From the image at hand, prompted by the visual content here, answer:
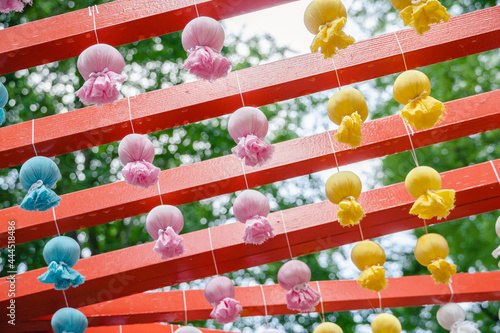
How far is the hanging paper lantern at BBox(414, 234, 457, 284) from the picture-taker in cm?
346

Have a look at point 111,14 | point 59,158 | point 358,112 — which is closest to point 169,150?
point 59,158

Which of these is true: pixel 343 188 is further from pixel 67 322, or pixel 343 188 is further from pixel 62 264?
pixel 67 322

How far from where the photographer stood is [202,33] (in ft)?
10.2

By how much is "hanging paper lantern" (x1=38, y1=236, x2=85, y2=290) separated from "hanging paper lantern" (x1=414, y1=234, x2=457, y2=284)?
2.10 m

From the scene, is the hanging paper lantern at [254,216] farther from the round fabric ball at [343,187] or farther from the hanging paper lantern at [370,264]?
the hanging paper lantern at [370,264]

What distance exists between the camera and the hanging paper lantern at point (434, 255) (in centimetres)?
346

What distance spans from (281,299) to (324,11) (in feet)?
7.84

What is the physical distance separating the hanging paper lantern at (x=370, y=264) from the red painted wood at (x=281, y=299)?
1032 millimetres

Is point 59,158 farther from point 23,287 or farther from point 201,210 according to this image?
point 23,287

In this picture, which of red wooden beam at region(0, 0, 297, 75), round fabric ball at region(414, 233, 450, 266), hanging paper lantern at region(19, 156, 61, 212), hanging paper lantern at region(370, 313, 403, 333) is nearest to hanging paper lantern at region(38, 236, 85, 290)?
hanging paper lantern at region(19, 156, 61, 212)

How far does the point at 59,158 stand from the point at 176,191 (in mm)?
3815

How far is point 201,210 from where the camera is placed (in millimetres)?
7324

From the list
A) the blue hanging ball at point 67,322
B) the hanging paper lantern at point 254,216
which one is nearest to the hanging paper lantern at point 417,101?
the hanging paper lantern at point 254,216

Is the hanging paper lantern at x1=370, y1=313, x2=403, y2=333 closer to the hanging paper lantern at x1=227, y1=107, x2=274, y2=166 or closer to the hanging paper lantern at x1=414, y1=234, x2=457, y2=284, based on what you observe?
the hanging paper lantern at x1=414, y1=234, x2=457, y2=284
